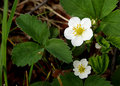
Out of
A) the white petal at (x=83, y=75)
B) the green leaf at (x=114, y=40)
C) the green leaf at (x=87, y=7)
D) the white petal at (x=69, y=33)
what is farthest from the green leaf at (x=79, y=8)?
the white petal at (x=83, y=75)

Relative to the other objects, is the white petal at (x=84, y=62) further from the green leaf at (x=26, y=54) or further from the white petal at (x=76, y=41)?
the green leaf at (x=26, y=54)

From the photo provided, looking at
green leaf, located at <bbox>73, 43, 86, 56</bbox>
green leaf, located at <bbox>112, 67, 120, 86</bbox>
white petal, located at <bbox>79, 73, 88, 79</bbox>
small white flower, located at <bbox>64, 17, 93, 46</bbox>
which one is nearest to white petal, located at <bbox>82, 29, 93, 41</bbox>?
small white flower, located at <bbox>64, 17, 93, 46</bbox>

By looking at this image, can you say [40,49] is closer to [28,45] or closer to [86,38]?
[28,45]

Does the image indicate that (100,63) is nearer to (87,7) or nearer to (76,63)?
(76,63)

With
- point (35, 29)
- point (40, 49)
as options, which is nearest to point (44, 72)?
point (40, 49)

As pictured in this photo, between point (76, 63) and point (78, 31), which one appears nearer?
point (78, 31)

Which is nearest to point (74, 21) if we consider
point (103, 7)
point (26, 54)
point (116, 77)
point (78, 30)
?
point (78, 30)

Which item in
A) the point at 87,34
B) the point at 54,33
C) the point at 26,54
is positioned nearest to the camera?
the point at 87,34
